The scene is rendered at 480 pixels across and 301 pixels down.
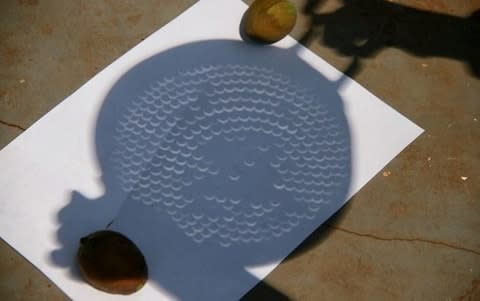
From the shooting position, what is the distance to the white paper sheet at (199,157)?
0.89 m

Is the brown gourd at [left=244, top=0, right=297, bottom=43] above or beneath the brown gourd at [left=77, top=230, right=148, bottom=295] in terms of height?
above

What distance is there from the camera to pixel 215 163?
96 cm

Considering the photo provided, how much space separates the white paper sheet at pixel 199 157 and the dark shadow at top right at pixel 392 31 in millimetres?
62

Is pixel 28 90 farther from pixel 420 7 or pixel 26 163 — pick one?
pixel 420 7

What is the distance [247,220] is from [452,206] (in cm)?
31

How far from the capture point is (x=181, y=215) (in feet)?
3.02

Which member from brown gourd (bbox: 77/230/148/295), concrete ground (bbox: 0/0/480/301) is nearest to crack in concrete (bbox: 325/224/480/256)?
concrete ground (bbox: 0/0/480/301)

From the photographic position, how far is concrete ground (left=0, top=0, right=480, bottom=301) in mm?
908

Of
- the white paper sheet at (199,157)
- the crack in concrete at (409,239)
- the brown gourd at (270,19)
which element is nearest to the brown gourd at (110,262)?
the white paper sheet at (199,157)

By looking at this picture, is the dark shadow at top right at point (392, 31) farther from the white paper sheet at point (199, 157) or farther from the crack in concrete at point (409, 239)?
the crack in concrete at point (409, 239)

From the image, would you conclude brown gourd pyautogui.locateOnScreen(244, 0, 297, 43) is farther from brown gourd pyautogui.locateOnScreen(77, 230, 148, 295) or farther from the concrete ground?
brown gourd pyautogui.locateOnScreen(77, 230, 148, 295)

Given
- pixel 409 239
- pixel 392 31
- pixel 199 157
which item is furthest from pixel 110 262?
pixel 392 31

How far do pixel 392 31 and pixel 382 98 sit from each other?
0.13 m

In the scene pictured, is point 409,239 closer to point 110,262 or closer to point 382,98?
point 382,98
